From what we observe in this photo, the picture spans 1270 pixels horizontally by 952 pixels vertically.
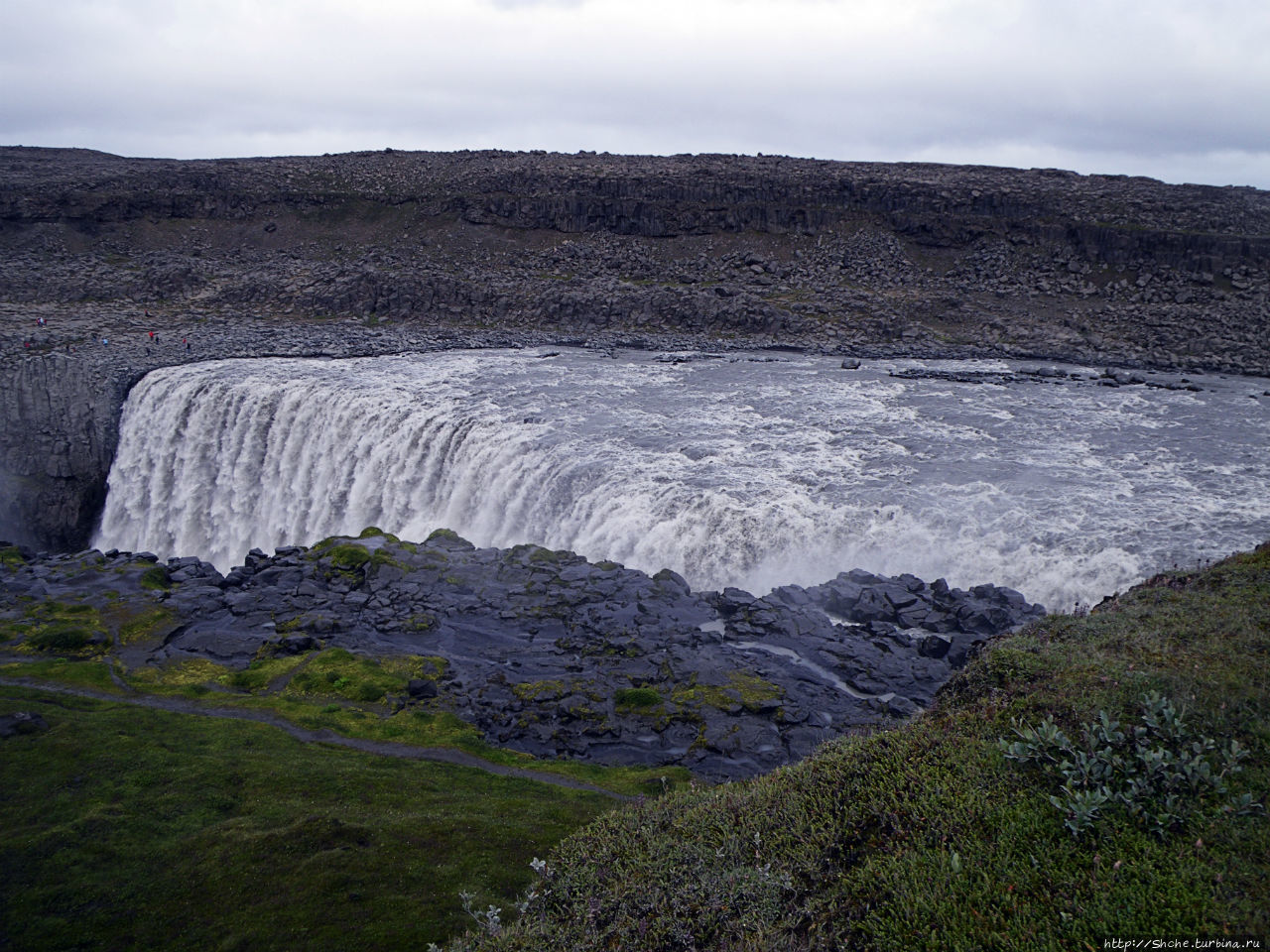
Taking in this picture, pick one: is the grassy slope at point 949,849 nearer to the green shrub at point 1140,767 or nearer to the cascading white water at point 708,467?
the green shrub at point 1140,767

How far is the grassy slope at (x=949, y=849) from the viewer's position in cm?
701

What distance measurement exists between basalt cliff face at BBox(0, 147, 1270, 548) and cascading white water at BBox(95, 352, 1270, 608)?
5.47 metres

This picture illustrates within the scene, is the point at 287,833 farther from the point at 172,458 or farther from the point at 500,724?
the point at 172,458

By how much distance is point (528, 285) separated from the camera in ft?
195

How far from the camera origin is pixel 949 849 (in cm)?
812

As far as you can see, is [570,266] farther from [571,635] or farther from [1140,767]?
[1140,767]

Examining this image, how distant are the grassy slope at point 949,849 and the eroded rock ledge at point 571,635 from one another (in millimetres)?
4781

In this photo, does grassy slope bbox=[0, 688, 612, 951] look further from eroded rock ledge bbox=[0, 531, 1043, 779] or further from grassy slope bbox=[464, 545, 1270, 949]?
eroded rock ledge bbox=[0, 531, 1043, 779]

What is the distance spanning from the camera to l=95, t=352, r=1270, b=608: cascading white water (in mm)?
22938

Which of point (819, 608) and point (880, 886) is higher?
point (880, 886)


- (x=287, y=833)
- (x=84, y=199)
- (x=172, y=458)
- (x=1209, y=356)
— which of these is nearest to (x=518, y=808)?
(x=287, y=833)

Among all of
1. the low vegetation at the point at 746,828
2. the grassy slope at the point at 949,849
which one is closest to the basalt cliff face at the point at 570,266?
the low vegetation at the point at 746,828

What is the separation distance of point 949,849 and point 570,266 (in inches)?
2345

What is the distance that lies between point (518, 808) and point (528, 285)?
164 ft
